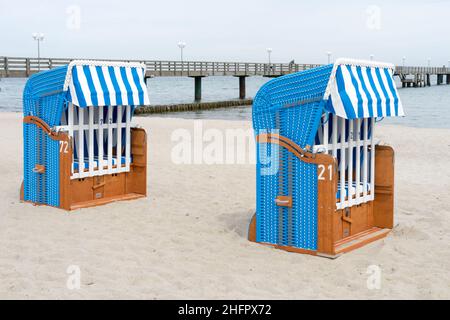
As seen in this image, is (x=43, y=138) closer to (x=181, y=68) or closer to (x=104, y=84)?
(x=104, y=84)

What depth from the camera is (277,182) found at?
602 cm

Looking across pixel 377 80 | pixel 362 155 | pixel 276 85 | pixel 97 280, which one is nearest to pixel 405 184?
pixel 362 155

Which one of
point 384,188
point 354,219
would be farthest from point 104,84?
point 384,188

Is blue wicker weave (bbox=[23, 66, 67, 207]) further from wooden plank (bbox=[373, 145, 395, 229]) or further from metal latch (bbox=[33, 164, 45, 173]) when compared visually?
wooden plank (bbox=[373, 145, 395, 229])

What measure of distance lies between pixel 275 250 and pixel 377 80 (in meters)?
2.00

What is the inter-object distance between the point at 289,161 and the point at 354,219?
112cm

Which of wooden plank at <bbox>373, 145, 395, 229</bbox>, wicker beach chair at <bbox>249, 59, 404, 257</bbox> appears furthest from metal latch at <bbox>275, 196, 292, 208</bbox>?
wooden plank at <bbox>373, 145, 395, 229</bbox>

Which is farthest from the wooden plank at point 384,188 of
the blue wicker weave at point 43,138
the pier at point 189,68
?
the pier at point 189,68

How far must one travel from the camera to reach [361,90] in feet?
19.0

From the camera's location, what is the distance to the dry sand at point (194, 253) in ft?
16.1

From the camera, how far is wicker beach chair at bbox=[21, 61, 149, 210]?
7.52 m

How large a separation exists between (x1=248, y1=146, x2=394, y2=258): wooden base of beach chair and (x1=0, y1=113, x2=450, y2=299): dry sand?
0.40ft

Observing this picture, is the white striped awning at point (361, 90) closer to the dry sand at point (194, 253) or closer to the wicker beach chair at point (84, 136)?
the dry sand at point (194, 253)

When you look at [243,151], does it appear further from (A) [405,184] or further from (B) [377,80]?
(B) [377,80]
